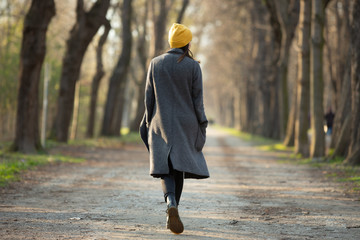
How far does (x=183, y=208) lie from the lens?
22.8ft

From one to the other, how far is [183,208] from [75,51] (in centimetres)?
1296

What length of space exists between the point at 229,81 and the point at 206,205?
44302mm

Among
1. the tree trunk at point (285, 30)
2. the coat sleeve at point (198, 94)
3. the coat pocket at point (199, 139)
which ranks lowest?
the coat pocket at point (199, 139)

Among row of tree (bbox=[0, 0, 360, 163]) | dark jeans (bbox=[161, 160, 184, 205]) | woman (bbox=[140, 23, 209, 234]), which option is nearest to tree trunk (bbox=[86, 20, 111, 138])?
row of tree (bbox=[0, 0, 360, 163])

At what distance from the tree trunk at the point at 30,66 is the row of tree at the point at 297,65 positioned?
22.0 ft

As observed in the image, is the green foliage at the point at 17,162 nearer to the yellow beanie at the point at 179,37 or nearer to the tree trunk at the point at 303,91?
the yellow beanie at the point at 179,37

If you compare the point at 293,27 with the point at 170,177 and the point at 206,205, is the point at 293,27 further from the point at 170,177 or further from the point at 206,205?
the point at 170,177

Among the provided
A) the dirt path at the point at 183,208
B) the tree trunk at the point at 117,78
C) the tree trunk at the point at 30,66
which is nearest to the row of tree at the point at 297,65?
the dirt path at the point at 183,208

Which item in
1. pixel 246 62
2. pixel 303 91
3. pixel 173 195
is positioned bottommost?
pixel 173 195

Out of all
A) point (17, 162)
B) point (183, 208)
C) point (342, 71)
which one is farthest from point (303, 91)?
point (183, 208)

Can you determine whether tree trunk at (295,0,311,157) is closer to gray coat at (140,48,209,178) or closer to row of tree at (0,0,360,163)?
row of tree at (0,0,360,163)

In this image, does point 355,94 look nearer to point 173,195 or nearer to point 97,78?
point 173,195

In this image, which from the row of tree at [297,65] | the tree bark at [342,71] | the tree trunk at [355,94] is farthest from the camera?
the tree bark at [342,71]

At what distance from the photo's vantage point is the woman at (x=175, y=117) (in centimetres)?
551
